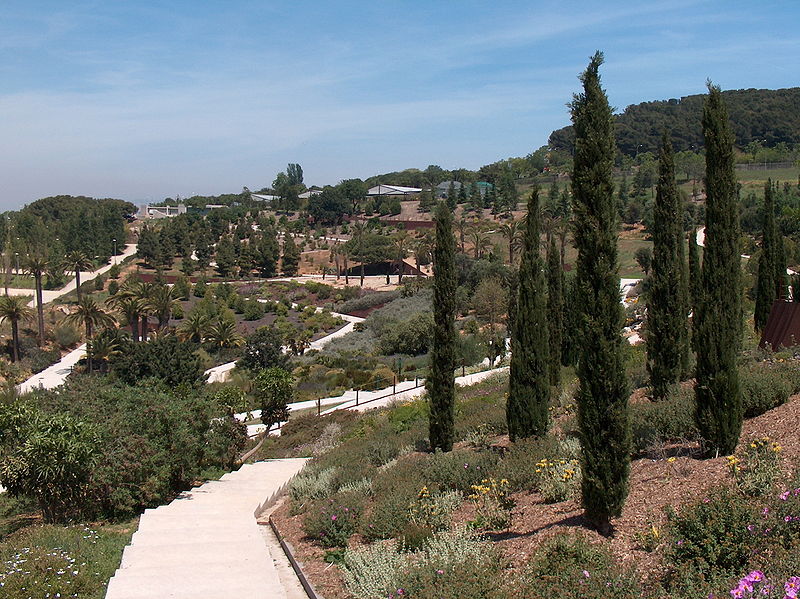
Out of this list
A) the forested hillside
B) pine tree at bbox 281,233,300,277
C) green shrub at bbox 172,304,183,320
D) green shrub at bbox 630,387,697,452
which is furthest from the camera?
the forested hillside

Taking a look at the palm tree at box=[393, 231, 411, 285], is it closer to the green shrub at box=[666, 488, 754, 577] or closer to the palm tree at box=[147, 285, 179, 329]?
the palm tree at box=[147, 285, 179, 329]

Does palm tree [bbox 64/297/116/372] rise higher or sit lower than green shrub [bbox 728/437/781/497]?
lower

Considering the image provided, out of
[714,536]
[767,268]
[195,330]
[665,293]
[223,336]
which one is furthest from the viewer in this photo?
[195,330]

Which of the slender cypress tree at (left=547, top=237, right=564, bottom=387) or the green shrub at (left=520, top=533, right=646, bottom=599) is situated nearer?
the green shrub at (left=520, top=533, right=646, bottom=599)

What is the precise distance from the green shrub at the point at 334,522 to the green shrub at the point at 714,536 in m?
4.18

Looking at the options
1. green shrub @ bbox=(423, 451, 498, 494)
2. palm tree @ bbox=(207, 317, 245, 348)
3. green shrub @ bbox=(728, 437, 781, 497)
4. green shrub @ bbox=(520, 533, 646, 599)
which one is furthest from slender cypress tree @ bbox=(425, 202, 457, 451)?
palm tree @ bbox=(207, 317, 245, 348)

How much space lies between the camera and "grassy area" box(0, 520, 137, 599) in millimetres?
7641

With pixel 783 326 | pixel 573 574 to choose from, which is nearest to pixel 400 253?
pixel 783 326

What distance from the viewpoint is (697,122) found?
127 m

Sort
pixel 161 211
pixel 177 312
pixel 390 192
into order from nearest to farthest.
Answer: pixel 177 312, pixel 390 192, pixel 161 211

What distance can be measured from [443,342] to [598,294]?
21.8ft

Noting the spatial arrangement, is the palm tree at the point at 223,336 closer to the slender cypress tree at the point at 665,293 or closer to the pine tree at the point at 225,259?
the pine tree at the point at 225,259

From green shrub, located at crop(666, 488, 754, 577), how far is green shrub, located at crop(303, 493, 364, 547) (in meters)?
4.18

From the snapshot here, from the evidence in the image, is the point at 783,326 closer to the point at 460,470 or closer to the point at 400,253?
the point at 460,470
